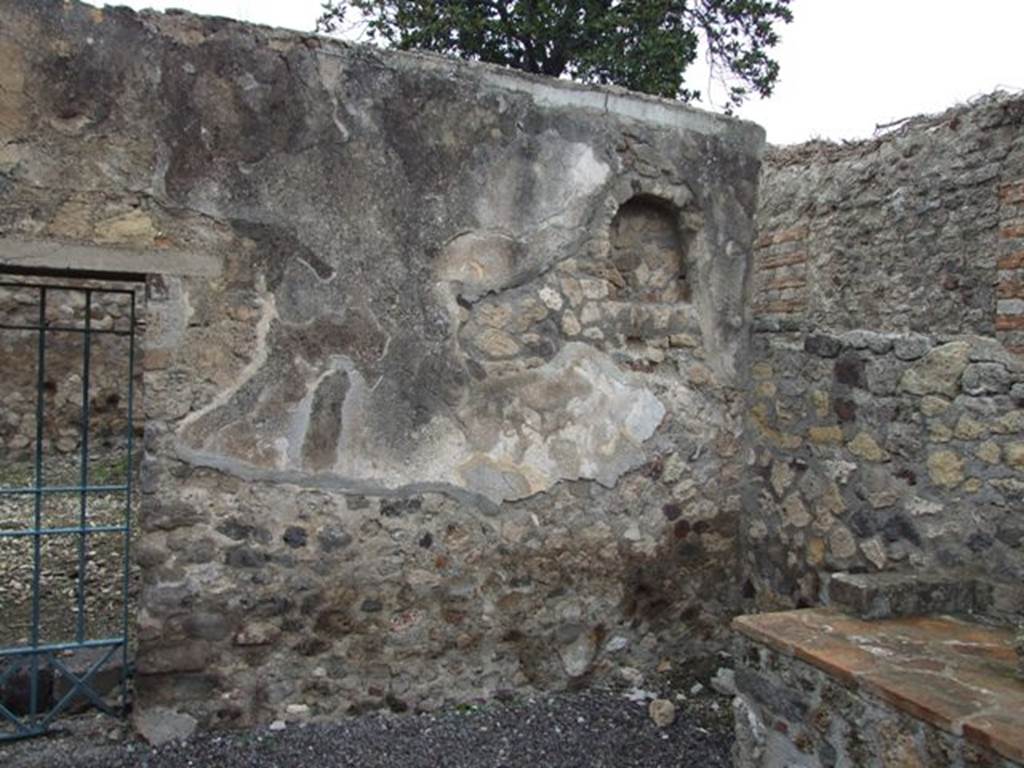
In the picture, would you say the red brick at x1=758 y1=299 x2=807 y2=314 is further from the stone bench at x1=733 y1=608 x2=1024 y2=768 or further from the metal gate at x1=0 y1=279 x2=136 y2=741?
the metal gate at x1=0 y1=279 x2=136 y2=741

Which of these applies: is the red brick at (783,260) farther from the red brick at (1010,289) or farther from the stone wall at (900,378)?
the red brick at (1010,289)

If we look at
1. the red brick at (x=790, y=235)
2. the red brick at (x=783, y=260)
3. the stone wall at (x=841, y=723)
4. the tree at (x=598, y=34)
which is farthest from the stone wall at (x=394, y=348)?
the tree at (x=598, y=34)

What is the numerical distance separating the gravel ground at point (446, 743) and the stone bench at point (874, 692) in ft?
1.32

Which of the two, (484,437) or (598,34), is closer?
(484,437)

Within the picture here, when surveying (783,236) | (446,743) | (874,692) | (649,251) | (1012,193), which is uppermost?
(1012,193)

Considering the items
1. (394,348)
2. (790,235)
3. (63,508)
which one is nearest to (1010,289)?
(790,235)

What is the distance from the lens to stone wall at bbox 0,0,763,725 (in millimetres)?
2973

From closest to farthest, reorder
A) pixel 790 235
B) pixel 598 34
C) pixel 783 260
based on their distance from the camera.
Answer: pixel 783 260 → pixel 790 235 → pixel 598 34

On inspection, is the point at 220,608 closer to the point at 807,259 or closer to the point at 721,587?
the point at 721,587

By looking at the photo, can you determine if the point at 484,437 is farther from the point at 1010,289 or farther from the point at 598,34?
the point at 598,34

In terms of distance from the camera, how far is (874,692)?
7.77ft

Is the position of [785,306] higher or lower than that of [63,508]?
higher

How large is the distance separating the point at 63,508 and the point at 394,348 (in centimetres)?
459

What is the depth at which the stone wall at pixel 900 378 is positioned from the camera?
3.06 meters
